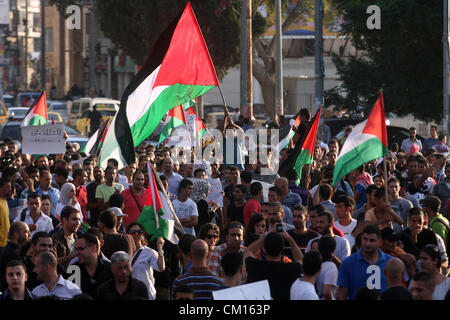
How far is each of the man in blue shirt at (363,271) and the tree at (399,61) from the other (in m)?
18.2

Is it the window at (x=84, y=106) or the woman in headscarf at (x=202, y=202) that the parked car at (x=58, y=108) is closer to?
the window at (x=84, y=106)

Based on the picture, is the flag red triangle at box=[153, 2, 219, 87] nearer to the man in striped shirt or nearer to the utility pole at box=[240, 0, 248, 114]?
the man in striped shirt

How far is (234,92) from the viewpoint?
212ft

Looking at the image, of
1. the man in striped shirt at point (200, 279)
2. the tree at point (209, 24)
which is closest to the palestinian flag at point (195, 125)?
the man in striped shirt at point (200, 279)

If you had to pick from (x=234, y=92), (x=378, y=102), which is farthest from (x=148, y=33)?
(x=378, y=102)

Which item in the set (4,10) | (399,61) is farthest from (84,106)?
(4,10)

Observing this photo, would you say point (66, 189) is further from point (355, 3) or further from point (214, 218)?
point (355, 3)

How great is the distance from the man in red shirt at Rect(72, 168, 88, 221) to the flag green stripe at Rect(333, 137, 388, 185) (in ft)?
13.1

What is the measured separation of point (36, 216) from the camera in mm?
10750

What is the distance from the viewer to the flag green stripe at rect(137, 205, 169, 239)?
9484 mm

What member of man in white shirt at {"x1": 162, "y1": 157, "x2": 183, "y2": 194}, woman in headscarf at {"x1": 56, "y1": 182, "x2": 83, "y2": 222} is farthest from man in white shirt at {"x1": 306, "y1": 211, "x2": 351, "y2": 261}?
man in white shirt at {"x1": 162, "y1": 157, "x2": 183, "y2": 194}

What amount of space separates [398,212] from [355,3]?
1717 cm

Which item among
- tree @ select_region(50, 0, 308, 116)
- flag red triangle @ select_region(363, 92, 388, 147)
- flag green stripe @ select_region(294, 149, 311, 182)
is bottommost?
flag green stripe @ select_region(294, 149, 311, 182)

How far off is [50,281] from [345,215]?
11.5ft
